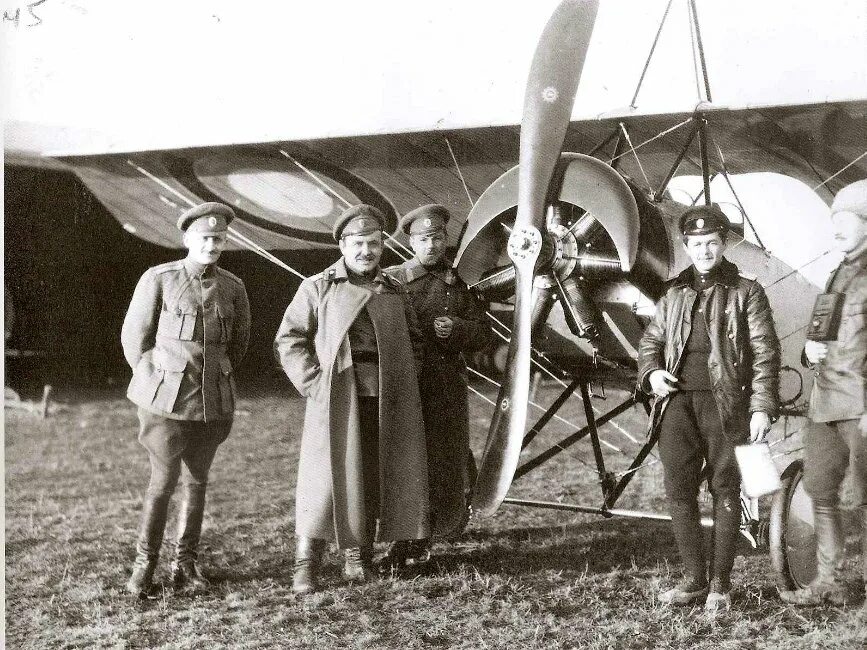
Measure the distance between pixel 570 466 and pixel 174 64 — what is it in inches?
156

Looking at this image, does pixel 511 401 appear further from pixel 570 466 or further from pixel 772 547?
pixel 570 466

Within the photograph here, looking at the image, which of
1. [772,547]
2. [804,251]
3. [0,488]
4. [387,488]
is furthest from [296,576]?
[804,251]

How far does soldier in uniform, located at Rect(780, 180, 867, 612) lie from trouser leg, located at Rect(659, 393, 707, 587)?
42 centimetres

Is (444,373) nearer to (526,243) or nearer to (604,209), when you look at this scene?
(526,243)

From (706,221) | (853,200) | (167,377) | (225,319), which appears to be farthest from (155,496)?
(853,200)

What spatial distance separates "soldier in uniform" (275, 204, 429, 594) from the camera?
10.5 feet

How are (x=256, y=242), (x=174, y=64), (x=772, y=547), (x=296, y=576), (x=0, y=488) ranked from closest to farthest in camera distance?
(x=772, y=547) → (x=296, y=576) → (x=0, y=488) → (x=174, y=64) → (x=256, y=242)

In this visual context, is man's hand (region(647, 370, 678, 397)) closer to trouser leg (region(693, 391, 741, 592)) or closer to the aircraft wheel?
trouser leg (region(693, 391, 741, 592))

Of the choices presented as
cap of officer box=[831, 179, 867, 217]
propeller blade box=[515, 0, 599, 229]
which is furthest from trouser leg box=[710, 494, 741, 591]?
propeller blade box=[515, 0, 599, 229]

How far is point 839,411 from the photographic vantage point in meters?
2.80

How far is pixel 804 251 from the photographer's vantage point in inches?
133

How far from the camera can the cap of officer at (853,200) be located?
2.81m

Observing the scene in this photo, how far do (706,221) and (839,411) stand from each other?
892 millimetres

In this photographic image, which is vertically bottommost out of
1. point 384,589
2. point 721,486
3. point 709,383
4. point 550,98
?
point 384,589
